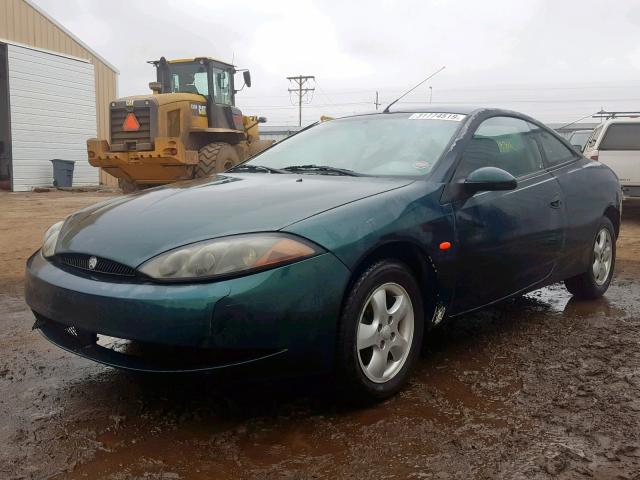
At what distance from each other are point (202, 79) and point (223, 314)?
11894 millimetres

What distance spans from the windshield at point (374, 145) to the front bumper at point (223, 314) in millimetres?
1063

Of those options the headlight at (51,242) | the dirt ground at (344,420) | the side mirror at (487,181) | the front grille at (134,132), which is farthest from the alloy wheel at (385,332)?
the front grille at (134,132)

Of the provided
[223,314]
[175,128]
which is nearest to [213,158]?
[175,128]

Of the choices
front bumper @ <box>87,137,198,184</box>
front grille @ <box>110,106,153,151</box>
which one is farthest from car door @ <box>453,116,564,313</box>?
front grille @ <box>110,106,153,151</box>

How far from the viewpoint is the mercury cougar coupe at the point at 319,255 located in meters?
2.40

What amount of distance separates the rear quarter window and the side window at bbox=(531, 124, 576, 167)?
6.18 m

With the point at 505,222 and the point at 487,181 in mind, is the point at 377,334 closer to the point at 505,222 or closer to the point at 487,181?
the point at 487,181

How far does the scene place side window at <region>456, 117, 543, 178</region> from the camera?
3.54 meters

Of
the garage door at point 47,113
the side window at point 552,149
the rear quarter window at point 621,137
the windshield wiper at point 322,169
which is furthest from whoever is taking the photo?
the garage door at point 47,113

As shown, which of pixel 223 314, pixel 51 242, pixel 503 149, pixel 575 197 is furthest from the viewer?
pixel 575 197

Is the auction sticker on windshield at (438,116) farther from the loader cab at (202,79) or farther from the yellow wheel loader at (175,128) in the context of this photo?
the loader cab at (202,79)

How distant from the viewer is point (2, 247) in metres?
7.63

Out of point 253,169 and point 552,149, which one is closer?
point 253,169

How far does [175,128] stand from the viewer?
12.8 metres
